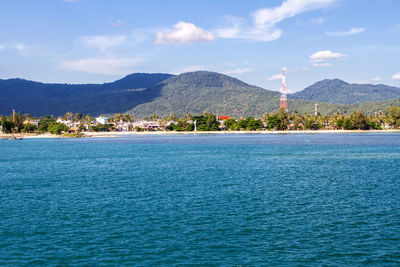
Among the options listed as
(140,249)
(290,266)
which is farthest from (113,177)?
(290,266)

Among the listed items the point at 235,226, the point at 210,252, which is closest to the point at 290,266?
the point at 210,252

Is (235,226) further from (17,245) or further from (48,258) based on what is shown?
(17,245)

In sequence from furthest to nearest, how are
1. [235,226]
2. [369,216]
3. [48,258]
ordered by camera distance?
[369,216], [235,226], [48,258]

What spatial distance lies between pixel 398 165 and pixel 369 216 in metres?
40.9

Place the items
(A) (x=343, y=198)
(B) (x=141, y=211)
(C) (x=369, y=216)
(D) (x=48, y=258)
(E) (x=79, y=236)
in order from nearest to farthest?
1. (D) (x=48, y=258)
2. (E) (x=79, y=236)
3. (C) (x=369, y=216)
4. (B) (x=141, y=211)
5. (A) (x=343, y=198)

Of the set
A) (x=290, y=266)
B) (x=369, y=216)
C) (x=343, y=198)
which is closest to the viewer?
(x=290, y=266)

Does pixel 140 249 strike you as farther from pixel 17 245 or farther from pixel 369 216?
pixel 369 216

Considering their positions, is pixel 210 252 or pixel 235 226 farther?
pixel 235 226

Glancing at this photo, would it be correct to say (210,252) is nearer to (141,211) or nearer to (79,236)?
(79,236)

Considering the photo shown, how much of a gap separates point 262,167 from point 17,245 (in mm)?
47023

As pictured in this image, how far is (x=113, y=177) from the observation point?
56.2m

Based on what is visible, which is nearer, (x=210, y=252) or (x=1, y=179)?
(x=210, y=252)

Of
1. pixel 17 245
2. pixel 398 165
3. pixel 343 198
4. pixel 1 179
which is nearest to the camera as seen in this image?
pixel 17 245

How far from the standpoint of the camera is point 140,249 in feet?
78.7
